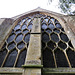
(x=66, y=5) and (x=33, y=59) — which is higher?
(x=66, y=5)

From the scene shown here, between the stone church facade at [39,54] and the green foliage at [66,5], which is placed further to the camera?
the green foliage at [66,5]

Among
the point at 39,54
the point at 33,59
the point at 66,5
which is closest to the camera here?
the point at 33,59

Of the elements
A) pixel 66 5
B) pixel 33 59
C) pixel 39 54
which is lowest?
pixel 33 59

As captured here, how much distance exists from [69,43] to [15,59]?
9.23 ft

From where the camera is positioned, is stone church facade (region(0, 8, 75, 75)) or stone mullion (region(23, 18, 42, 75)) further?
stone church facade (region(0, 8, 75, 75))

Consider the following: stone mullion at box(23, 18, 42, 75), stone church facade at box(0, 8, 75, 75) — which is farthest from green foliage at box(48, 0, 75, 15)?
stone mullion at box(23, 18, 42, 75)

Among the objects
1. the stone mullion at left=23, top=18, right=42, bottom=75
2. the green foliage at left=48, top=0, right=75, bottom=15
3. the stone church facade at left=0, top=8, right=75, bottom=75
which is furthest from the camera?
the green foliage at left=48, top=0, right=75, bottom=15

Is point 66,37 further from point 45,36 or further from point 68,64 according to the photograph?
point 68,64

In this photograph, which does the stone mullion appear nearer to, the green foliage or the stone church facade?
the stone church facade

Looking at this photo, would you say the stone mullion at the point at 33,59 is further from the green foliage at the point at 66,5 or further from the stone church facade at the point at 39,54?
the green foliage at the point at 66,5

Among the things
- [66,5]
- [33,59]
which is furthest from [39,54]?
[66,5]

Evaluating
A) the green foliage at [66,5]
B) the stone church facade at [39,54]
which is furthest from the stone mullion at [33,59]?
the green foliage at [66,5]

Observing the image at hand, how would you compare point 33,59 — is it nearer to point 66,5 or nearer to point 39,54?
point 39,54

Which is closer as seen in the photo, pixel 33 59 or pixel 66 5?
pixel 33 59
